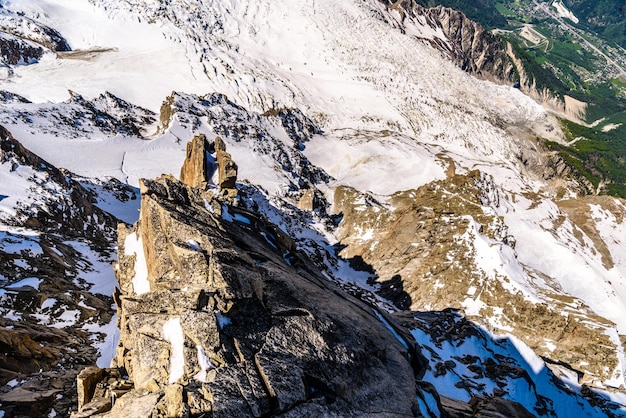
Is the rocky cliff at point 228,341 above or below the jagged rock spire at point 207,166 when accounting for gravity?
above

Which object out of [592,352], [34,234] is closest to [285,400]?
[34,234]

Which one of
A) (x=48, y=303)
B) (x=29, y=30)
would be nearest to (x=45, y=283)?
(x=48, y=303)

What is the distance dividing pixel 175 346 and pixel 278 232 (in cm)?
1952

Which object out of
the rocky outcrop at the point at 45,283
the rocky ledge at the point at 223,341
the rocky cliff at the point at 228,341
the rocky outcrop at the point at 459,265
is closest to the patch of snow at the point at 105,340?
the rocky outcrop at the point at 45,283

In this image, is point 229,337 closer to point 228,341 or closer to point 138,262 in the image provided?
point 228,341

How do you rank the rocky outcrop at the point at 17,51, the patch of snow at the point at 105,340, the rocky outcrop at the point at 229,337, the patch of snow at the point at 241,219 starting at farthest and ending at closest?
the rocky outcrop at the point at 17,51
the patch of snow at the point at 241,219
the patch of snow at the point at 105,340
the rocky outcrop at the point at 229,337

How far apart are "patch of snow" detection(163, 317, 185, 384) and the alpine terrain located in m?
Result: 0.08

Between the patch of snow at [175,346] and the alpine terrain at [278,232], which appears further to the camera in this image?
the alpine terrain at [278,232]

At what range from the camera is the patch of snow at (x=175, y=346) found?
14.2 m

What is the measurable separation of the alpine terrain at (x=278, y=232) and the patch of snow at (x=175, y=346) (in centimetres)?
8

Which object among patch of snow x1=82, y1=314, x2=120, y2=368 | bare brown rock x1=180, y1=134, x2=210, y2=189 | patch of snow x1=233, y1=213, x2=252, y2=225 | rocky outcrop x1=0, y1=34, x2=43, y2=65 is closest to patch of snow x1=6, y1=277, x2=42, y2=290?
patch of snow x1=82, y1=314, x2=120, y2=368

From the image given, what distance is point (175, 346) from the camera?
15000mm

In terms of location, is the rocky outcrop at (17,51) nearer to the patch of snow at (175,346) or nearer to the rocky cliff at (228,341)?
the rocky cliff at (228,341)

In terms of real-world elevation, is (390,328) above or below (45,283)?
above
